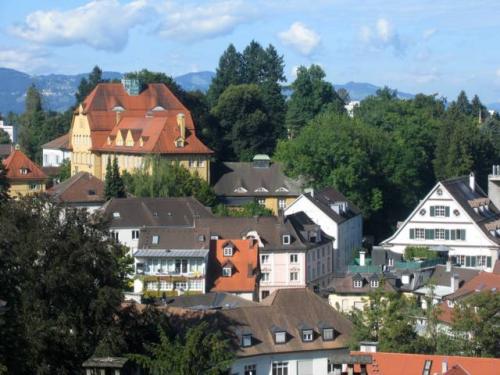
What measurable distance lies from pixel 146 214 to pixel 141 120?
18.9 m

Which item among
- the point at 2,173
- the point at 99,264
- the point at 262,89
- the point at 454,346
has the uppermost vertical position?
the point at 262,89

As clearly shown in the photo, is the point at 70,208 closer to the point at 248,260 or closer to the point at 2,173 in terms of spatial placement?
the point at 2,173

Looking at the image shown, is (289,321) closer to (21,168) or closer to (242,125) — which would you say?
(21,168)

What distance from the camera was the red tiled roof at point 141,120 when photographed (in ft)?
283

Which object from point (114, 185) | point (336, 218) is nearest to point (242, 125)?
point (114, 185)

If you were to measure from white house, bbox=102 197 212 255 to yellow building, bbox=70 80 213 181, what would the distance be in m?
10.7

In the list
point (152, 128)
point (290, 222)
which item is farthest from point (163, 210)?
point (152, 128)

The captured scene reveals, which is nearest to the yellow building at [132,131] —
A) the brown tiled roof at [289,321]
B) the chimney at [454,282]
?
the chimney at [454,282]

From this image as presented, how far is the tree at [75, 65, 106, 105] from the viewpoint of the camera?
422 feet

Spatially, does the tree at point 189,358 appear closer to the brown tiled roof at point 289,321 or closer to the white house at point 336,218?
the brown tiled roof at point 289,321

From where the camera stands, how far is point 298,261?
2687 inches

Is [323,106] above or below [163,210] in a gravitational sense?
above

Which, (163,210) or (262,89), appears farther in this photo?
(262,89)

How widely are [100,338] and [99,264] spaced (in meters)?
2.75
